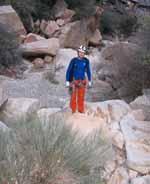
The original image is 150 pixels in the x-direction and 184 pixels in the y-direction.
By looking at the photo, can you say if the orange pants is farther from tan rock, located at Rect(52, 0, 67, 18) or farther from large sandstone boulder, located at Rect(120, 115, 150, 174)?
tan rock, located at Rect(52, 0, 67, 18)

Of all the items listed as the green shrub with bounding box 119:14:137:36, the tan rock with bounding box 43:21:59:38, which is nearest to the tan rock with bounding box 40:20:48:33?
the tan rock with bounding box 43:21:59:38

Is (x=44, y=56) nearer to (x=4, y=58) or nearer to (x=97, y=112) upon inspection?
(x=4, y=58)

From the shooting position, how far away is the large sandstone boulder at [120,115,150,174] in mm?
5789

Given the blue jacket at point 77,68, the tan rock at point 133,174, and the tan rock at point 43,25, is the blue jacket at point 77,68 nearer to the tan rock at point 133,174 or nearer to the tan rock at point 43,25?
the tan rock at point 133,174

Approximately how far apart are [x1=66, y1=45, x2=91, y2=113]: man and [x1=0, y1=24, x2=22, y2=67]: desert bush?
6.44 m

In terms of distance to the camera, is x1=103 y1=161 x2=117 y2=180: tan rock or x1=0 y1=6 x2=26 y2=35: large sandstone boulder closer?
x1=103 y1=161 x2=117 y2=180: tan rock

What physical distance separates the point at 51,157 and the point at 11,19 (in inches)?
481

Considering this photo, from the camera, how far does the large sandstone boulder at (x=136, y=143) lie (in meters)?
5.79

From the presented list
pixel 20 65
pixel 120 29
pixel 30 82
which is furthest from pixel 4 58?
pixel 120 29

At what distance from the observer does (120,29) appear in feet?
79.6

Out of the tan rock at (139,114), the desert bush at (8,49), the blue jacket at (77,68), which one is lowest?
the desert bush at (8,49)

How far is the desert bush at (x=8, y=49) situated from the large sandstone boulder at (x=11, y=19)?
1.26m

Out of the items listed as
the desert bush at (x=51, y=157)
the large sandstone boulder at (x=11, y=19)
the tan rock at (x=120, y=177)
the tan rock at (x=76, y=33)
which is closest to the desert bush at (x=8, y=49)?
the large sandstone boulder at (x=11, y=19)

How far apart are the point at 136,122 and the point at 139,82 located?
3.35 metres
